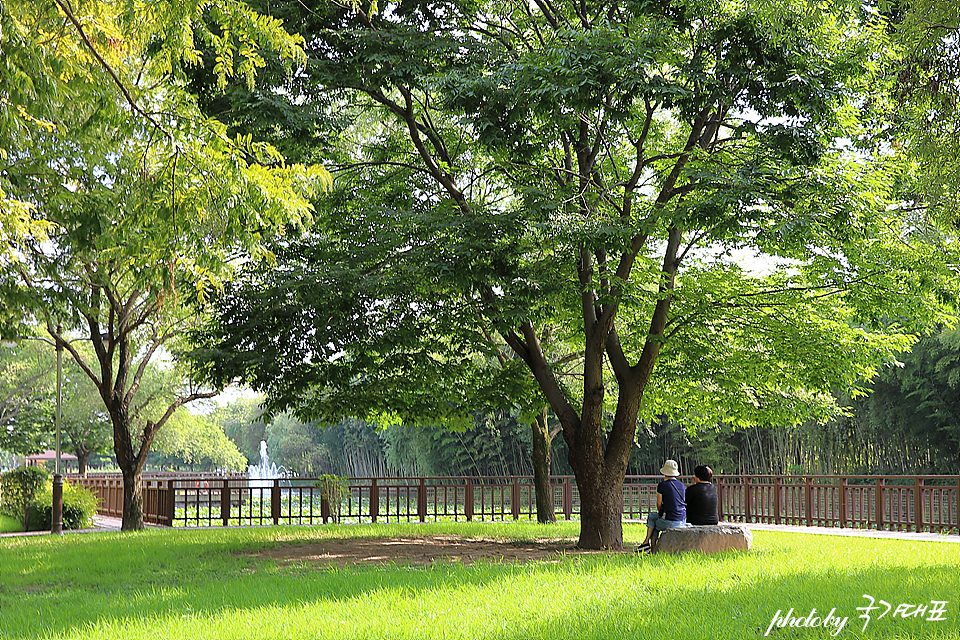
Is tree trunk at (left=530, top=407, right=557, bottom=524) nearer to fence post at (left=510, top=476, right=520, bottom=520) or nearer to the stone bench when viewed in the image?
fence post at (left=510, top=476, right=520, bottom=520)

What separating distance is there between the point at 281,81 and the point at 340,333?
356 cm

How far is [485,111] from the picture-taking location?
10.3 meters

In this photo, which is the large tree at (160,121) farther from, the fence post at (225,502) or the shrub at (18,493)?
the shrub at (18,493)

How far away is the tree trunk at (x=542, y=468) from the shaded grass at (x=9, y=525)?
1166 centimetres

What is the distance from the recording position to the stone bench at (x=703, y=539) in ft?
33.5

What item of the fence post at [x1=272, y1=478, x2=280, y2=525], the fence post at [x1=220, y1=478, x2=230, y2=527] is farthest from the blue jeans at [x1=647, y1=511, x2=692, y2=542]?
the fence post at [x1=220, y1=478, x2=230, y2=527]

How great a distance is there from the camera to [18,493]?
19.5 m

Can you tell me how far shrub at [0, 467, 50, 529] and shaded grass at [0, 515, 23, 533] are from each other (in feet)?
0.47

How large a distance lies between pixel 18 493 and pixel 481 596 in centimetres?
1589

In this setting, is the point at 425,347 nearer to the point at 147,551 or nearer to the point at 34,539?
the point at 147,551

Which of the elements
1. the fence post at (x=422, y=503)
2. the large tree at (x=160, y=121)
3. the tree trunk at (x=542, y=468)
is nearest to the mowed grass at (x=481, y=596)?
the large tree at (x=160, y=121)

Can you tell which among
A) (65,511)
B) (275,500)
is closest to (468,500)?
(275,500)

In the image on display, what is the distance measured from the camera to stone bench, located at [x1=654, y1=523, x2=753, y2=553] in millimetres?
10219

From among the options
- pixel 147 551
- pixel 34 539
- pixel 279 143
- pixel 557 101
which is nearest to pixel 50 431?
pixel 34 539
